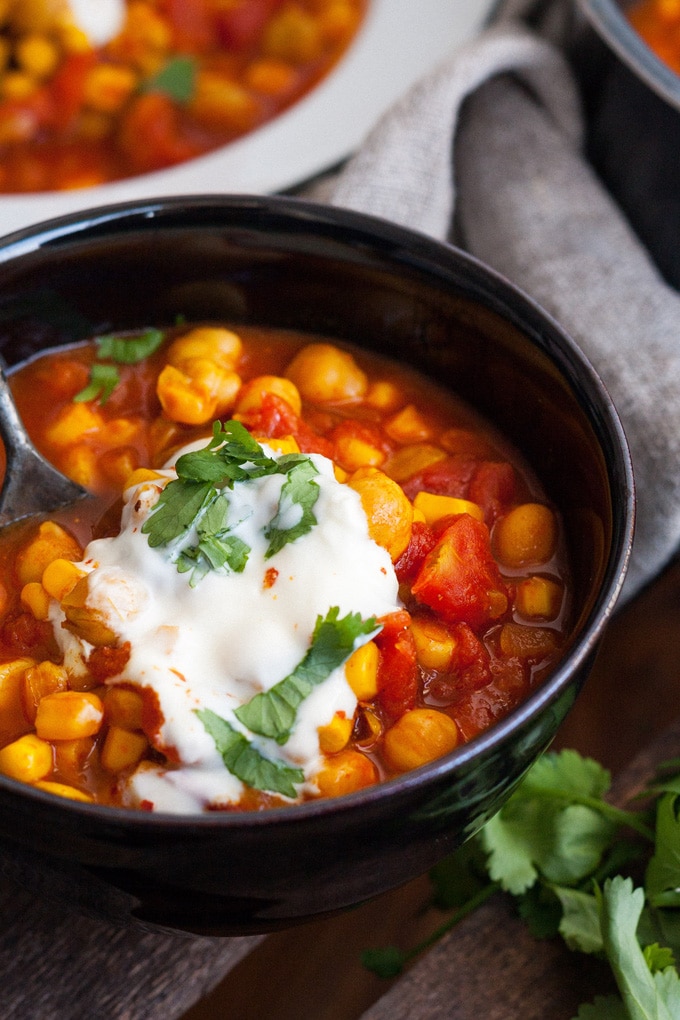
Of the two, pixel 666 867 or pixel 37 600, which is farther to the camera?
pixel 666 867

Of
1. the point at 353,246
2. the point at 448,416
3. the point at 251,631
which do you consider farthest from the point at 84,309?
the point at 251,631

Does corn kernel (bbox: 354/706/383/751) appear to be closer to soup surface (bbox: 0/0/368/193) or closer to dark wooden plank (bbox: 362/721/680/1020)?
dark wooden plank (bbox: 362/721/680/1020)

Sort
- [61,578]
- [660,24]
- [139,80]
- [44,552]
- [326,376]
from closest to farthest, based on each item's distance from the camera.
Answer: [61,578]
[44,552]
[326,376]
[660,24]
[139,80]

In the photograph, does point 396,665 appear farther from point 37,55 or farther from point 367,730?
point 37,55

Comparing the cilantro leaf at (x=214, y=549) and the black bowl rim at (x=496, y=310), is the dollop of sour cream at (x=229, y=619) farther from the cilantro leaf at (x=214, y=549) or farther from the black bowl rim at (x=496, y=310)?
the black bowl rim at (x=496, y=310)

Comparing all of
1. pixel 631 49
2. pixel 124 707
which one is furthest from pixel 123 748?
pixel 631 49

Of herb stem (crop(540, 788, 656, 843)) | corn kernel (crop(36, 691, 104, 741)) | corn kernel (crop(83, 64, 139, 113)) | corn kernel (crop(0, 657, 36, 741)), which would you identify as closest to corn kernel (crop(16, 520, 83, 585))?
corn kernel (crop(0, 657, 36, 741))

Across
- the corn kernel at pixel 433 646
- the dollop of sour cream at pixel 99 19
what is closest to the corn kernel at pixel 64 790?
the corn kernel at pixel 433 646
